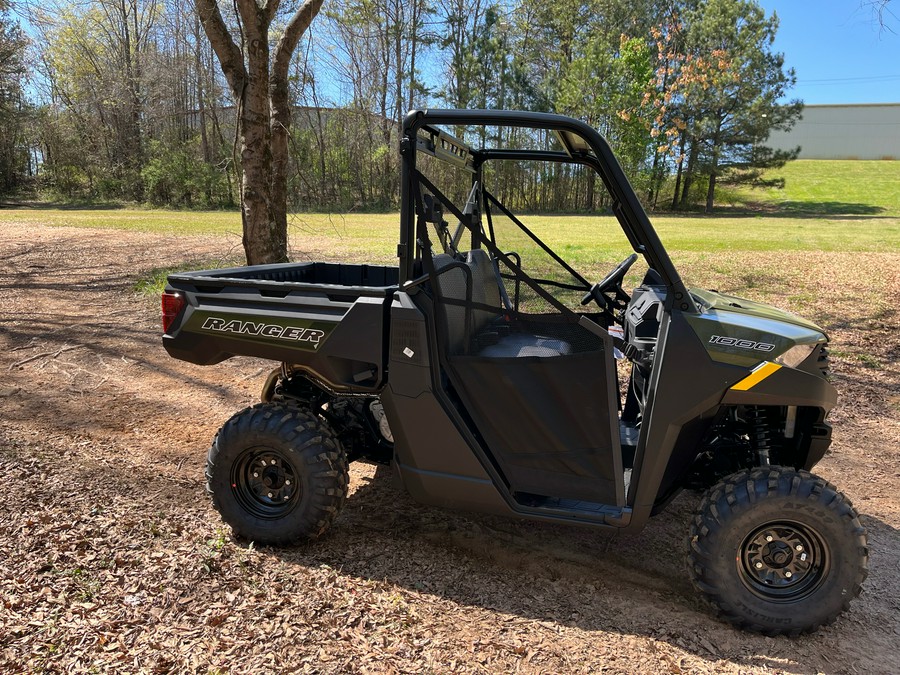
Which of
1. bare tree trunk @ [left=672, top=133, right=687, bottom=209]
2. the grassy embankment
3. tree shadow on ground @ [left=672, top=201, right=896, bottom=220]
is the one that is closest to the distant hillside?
tree shadow on ground @ [left=672, top=201, right=896, bottom=220]

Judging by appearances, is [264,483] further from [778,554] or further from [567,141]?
[778,554]

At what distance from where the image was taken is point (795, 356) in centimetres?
255

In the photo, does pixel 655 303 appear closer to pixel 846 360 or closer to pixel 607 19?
pixel 846 360

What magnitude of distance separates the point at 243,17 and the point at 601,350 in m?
6.90

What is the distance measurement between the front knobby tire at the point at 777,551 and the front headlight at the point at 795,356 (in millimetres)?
439

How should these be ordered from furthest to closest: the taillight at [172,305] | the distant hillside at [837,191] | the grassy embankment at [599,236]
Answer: the distant hillside at [837,191]
the grassy embankment at [599,236]
the taillight at [172,305]

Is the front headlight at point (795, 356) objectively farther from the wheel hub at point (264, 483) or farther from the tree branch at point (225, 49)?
the tree branch at point (225, 49)

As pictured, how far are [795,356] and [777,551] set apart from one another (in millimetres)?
803

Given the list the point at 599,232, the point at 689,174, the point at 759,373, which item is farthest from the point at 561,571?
the point at 689,174

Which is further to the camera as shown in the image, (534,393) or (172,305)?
(172,305)

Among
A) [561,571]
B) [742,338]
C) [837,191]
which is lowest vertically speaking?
[561,571]

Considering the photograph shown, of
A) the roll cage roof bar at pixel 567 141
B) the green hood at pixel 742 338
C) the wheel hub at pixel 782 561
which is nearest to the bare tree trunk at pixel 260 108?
the roll cage roof bar at pixel 567 141

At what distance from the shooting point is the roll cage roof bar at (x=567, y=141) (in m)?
2.54

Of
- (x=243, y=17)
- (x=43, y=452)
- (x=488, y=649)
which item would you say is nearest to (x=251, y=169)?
(x=243, y=17)
